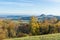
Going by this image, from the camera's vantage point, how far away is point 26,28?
5325 cm

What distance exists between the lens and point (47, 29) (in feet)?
162

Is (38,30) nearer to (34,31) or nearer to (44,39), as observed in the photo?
(34,31)

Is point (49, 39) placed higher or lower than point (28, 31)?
higher

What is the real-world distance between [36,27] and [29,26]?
354 cm

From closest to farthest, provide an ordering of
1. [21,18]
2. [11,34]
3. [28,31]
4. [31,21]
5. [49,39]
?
[49,39]
[11,34]
[28,31]
[31,21]
[21,18]

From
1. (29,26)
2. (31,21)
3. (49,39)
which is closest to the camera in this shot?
(49,39)

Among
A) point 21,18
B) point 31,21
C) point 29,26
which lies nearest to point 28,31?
point 29,26

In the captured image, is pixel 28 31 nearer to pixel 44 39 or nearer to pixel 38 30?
pixel 38 30

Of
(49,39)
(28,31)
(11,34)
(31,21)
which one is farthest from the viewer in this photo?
(31,21)

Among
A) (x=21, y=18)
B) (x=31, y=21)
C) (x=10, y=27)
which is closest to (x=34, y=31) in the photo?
(x=10, y=27)

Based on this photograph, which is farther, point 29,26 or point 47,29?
point 29,26

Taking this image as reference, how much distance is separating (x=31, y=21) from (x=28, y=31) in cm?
1134

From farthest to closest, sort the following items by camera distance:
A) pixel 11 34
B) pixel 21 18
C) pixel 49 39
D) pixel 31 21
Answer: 1. pixel 21 18
2. pixel 31 21
3. pixel 11 34
4. pixel 49 39

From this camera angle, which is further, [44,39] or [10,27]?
[10,27]
